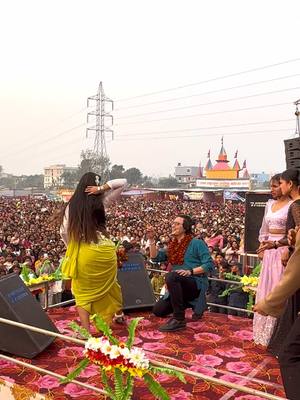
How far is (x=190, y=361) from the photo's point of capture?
156 inches

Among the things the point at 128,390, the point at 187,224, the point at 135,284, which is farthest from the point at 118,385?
the point at 135,284

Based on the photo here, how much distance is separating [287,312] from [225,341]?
1.34m

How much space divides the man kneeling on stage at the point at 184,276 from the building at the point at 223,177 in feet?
132

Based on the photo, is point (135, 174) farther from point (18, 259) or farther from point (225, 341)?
point (225, 341)

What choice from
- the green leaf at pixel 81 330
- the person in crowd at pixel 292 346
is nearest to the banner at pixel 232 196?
the green leaf at pixel 81 330

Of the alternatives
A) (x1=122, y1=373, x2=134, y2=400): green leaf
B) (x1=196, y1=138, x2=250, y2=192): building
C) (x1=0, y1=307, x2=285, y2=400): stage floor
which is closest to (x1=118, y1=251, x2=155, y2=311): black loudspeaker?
(x1=0, y1=307, x2=285, y2=400): stage floor

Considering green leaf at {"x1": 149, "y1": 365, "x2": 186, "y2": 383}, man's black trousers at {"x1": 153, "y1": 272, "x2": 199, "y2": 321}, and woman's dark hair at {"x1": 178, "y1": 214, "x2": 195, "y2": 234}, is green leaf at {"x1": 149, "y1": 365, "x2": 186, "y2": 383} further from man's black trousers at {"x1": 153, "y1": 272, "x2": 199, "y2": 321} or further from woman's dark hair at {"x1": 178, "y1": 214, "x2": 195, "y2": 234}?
woman's dark hair at {"x1": 178, "y1": 214, "x2": 195, "y2": 234}

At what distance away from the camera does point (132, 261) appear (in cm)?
580

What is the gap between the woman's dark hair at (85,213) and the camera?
14.0 ft

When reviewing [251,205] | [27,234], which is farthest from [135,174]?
[251,205]

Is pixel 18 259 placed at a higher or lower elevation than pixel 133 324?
lower

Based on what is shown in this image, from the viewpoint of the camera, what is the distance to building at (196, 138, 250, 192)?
47250 mm

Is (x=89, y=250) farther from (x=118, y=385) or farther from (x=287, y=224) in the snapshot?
(x=287, y=224)

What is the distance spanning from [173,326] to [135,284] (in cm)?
110
